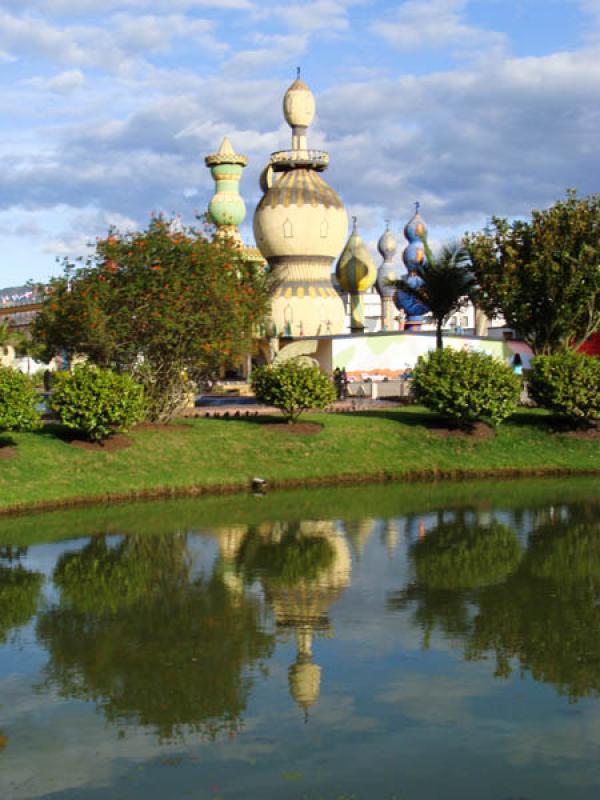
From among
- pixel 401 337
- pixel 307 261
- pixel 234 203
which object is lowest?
pixel 401 337

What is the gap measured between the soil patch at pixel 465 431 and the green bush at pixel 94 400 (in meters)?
10.3

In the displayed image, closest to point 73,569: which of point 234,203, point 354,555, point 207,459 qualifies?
point 354,555

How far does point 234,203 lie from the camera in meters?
74.7

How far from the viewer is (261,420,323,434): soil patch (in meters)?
34.5

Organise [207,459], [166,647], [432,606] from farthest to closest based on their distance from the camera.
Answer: [207,459], [432,606], [166,647]

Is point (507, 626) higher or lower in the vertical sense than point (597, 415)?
lower

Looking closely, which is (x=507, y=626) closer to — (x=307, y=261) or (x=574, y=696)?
(x=574, y=696)

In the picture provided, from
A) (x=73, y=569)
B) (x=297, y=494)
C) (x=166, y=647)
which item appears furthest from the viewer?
(x=297, y=494)

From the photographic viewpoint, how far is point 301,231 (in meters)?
61.6

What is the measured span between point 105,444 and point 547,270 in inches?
760

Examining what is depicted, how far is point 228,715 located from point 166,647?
8.67 ft

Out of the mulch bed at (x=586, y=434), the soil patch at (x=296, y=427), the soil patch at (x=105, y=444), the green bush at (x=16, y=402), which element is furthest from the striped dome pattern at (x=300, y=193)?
the green bush at (x=16, y=402)

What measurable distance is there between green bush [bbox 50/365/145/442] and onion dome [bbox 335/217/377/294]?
167 ft

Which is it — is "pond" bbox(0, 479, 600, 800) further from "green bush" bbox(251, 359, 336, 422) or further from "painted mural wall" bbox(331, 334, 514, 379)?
"painted mural wall" bbox(331, 334, 514, 379)
